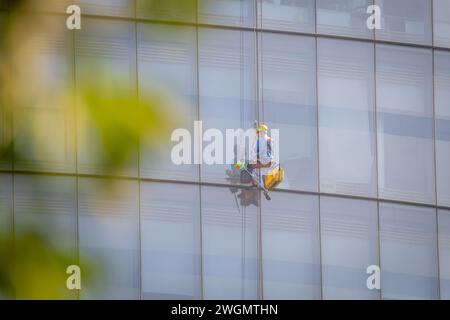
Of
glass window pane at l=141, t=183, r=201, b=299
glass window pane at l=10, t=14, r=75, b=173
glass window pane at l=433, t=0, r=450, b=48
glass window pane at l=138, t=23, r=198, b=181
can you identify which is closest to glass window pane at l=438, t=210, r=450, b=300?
glass window pane at l=433, t=0, r=450, b=48

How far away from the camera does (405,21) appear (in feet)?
45.5

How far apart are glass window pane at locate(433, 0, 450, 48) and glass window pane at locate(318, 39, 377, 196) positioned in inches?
45.2

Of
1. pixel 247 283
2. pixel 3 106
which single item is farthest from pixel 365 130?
pixel 3 106

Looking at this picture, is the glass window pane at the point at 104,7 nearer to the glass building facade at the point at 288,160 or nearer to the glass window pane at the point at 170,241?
the glass building facade at the point at 288,160

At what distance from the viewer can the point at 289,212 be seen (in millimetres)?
13453

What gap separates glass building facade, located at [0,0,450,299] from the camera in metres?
12.7

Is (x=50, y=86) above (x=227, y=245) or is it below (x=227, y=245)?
above

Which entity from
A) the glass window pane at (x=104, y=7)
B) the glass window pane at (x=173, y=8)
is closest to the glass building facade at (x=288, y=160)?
the glass window pane at (x=104, y=7)

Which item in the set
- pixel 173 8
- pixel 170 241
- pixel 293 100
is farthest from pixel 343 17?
pixel 173 8

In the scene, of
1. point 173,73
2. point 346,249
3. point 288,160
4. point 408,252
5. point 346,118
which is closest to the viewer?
point 173,73

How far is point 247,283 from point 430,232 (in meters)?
2.88

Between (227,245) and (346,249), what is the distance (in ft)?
5.69

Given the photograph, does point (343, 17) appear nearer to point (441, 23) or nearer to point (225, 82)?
point (441, 23)
